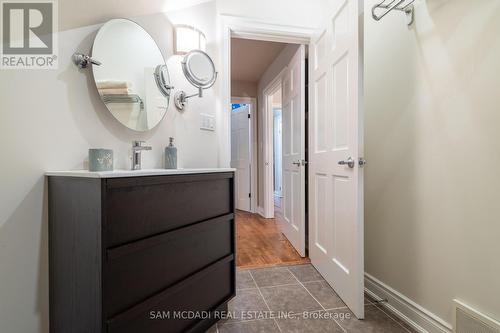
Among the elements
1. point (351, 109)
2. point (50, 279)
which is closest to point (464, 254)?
point (351, 109)

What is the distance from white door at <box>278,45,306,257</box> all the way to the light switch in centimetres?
96

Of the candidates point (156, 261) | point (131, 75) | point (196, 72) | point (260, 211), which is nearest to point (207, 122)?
point (196, 72)

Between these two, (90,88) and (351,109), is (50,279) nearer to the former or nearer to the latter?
(90,88)

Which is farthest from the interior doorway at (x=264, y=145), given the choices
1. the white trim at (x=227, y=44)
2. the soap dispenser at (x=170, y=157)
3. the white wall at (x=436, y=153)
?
the soap dispenser at (x=170, y=157)

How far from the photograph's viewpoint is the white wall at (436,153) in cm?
102

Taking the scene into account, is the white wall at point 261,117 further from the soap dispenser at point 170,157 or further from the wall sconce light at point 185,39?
the soap dispenser at point 170,157

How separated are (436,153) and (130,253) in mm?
1484

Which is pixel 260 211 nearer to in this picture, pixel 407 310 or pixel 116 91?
pixel 407 310

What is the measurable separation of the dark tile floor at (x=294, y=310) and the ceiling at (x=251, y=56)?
270cm

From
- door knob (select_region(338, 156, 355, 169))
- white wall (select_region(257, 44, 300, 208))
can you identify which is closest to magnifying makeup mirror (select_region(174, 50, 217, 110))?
door knob (select_region(338, 156, 355, 169))

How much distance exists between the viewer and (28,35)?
3.18ft

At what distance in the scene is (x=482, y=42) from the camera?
3.37 feet

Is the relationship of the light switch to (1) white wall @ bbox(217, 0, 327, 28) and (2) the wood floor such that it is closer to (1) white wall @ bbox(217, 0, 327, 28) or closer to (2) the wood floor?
(1) white wall @ bbox(217, 0, 327, 28)

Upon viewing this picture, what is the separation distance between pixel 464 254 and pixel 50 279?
1.80m
